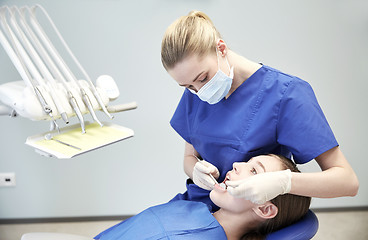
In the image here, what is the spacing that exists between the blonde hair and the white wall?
892 millimetres

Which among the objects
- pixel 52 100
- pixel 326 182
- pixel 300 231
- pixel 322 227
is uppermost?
pixel 52 100

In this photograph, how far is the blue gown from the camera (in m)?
1.16

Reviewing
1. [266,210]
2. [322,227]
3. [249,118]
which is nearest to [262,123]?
[249,118]

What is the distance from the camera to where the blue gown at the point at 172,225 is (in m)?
1.16

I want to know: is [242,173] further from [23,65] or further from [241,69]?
[23,65]

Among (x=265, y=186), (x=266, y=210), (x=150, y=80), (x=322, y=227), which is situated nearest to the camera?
(x=265, y=186)

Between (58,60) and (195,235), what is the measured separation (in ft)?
2.74

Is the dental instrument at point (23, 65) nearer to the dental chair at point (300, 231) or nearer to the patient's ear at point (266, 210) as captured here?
the dental chair at point (300, 231)

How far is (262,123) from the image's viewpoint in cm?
116

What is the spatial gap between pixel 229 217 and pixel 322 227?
1.29 meters

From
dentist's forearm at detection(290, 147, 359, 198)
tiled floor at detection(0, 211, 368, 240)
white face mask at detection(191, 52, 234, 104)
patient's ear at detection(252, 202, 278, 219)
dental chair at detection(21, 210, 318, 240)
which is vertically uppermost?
white face mask at detection(191, 52, 234, 104)

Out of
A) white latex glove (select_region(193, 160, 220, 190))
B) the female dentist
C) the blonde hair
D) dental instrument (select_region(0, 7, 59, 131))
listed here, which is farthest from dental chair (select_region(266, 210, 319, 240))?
dental instrument (select_region(0, 7, 59, 131))

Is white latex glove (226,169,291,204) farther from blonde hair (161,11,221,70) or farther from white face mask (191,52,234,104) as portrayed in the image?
blonde hair (161,11,221,70)

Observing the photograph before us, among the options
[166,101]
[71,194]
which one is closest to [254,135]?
[166,101]
